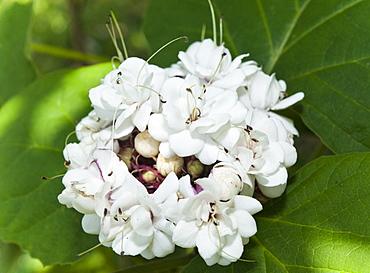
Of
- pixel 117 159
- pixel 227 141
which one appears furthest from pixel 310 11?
pixel 117 159

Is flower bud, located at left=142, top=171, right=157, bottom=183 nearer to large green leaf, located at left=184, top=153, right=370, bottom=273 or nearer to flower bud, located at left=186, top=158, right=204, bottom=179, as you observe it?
flower bud, located at left=186, top=158, right=204, bottom=179

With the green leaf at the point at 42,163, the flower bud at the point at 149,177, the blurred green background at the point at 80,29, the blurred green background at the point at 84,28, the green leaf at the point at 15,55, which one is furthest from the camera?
the blurred green background at the point at 84,28

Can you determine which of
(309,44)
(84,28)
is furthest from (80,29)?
(309,44)

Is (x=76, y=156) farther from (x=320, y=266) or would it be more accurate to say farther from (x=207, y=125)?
(x=320, y=266)

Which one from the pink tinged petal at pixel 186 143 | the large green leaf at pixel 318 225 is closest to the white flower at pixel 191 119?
the pink tinged petal at pixel 186 143

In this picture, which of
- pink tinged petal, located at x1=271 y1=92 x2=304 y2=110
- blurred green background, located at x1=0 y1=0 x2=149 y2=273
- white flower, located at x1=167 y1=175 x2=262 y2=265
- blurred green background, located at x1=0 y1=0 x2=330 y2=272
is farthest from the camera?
blurred green background, located at x1=0 y1=0 x2=149 y2=273

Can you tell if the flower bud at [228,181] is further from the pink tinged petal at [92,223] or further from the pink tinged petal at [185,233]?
the pink tinged petal at [92,223]

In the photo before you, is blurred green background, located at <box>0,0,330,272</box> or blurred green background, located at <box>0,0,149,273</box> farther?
blurred green background, located at <box>0,0,149,273</box>

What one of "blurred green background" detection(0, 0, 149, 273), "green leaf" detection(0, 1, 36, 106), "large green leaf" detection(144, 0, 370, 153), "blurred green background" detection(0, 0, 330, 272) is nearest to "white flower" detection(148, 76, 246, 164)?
"large green leaf" detection(144, 0, 370, 153)
